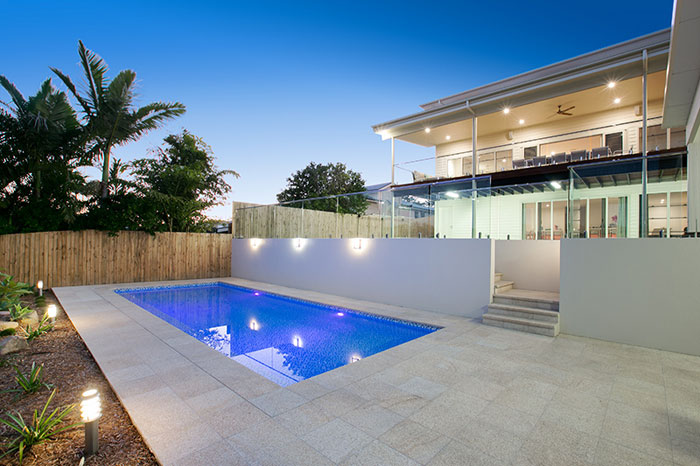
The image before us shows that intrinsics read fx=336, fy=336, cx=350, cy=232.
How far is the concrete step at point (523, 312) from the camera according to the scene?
5.80 metres

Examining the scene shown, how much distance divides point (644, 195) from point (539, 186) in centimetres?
379

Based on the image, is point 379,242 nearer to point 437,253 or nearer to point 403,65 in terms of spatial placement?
point 437,253

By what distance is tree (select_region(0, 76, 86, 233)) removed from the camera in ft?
31.4

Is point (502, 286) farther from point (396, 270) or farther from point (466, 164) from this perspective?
point (466, 164)

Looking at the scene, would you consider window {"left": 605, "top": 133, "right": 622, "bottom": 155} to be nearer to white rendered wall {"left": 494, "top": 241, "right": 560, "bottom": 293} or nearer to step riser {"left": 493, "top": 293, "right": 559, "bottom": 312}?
white rendered wall {"left": 494, "top": 241, "right": 560, "bottom": 293}

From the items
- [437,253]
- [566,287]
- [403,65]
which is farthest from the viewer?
[403,65]

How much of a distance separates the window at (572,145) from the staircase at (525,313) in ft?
27.3

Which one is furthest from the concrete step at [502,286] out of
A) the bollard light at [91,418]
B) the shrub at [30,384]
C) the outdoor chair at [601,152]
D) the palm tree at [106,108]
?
the palm tree at [106,108]

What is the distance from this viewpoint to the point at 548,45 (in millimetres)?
18672

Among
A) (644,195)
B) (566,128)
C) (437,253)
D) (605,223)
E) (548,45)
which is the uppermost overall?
(548,45)

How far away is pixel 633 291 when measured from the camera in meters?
5.20

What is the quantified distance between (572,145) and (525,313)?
962cm

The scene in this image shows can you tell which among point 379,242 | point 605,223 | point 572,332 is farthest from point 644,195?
point 379,242

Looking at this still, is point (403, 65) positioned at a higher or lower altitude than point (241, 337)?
higher
